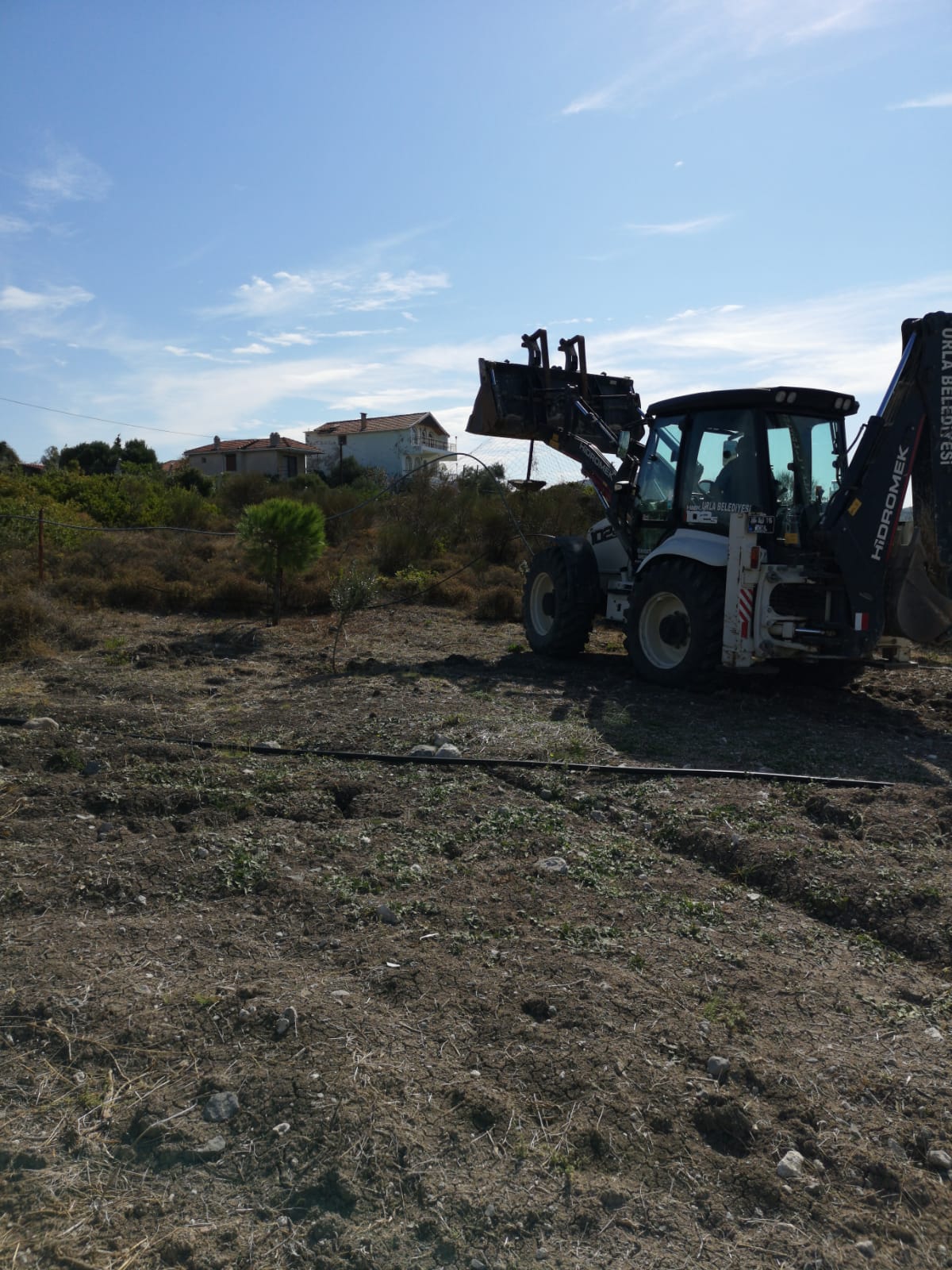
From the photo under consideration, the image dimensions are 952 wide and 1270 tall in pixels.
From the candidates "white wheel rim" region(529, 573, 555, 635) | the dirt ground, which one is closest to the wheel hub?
"white wheel rim" region(529, 573, 555, 635)

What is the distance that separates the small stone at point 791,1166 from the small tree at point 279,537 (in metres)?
11.9

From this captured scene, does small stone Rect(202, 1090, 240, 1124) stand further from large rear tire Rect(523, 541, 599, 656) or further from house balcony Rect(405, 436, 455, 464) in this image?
house balcony Rect(405, 436, 455, 464)

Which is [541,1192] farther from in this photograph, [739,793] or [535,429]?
[535,429]

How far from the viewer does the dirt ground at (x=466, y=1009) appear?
100 inches

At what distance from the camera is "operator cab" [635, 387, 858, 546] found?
904 cm

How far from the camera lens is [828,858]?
485 cm

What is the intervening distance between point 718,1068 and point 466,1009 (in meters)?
0.84

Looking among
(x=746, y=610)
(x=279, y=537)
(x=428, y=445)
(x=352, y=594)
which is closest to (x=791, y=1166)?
(x=746, y=610)

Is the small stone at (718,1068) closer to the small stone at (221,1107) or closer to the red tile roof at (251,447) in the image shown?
the small stone at (221,1107)

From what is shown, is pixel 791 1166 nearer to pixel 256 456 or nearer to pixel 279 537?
Result: pixel 279 537

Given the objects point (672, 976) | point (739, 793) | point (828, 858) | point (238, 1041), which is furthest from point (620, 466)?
point (238, 1041)

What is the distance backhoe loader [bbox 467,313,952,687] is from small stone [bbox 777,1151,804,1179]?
20.5 ft

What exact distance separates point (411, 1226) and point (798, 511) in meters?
7.69

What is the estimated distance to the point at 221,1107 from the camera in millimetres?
2920
